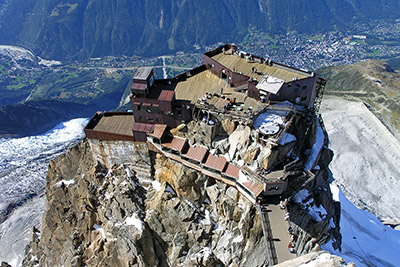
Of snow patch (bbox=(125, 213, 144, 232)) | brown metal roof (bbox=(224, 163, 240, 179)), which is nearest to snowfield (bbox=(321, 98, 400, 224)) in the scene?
brown metal roof (bbox=(224, 163, 240, 179))

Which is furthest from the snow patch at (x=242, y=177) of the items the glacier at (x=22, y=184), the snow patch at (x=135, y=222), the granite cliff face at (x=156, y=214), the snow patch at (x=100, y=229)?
the glacier at (x=22, y=184)

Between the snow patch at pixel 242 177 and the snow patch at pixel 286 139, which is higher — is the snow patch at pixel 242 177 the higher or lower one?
the lower one

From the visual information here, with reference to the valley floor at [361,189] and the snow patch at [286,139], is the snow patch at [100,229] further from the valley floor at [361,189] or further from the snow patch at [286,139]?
the valley floor at [361,189]

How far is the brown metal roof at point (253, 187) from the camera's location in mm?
52688

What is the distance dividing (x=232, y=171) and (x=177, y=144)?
1339 cm

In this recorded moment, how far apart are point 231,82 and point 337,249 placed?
4495cm

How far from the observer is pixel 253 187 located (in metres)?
53.4

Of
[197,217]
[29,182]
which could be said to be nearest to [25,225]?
[29,182]

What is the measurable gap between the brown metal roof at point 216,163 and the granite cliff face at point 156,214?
280 centimetres

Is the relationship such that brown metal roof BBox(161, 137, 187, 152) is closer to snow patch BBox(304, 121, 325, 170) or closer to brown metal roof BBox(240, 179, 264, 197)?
brown metal roof BBox(240, 179, 264, 197)

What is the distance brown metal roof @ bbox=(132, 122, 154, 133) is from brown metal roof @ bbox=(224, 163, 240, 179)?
64.0ft

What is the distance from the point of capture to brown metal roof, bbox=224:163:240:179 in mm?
56287

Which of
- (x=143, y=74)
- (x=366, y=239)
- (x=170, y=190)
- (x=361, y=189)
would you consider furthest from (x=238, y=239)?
(x=361, y=189)

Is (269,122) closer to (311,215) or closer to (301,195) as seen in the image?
(301,195)
